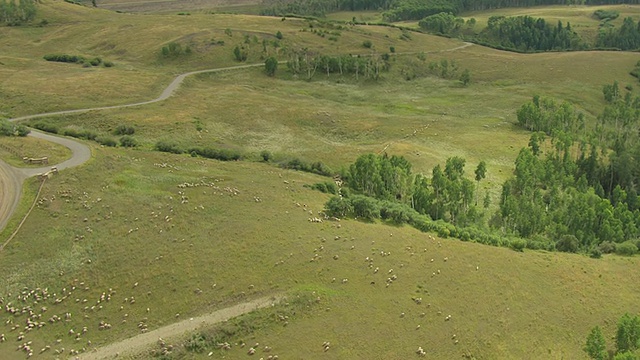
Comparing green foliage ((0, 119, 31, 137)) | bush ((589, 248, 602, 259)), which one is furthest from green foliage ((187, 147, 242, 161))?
bush ((589, 248, 602, 259))

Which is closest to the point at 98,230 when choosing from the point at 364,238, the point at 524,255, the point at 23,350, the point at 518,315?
the point at 23,350

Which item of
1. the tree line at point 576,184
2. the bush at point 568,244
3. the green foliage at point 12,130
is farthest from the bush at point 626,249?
the green foliage at point 12,130

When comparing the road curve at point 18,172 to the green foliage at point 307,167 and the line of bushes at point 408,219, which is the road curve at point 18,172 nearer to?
the green foliage at point 307,167

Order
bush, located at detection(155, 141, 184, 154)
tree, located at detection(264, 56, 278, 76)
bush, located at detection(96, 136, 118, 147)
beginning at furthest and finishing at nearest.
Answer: tree, located at detection(264, 56, 278, 76), bush, located at detection(155, 141, 184, 154), bush, located at detection(96, 136, 118, 147)

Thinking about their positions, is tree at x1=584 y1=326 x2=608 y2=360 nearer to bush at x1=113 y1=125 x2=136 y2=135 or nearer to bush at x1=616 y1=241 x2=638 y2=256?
bush at x1=616 y1=241 x2=638 y2=256

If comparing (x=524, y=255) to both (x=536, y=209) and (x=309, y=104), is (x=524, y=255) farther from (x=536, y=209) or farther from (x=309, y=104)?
(x=309, y=104)

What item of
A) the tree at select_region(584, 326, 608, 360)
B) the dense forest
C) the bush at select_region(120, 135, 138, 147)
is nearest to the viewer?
the tree at select_region(584, 326, 608, 360)
